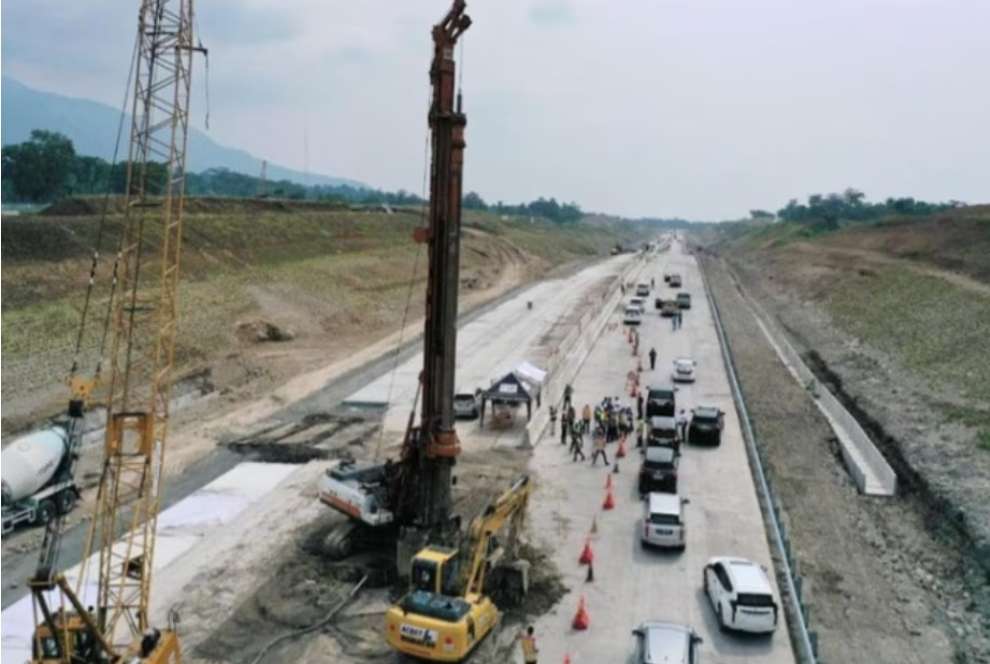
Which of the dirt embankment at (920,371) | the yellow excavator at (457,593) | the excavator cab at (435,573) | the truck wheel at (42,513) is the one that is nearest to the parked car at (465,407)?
the dirt embankment at (920,371)

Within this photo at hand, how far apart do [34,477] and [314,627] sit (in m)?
11.9

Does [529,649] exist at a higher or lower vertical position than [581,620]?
higher

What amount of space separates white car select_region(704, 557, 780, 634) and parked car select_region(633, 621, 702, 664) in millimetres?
1584

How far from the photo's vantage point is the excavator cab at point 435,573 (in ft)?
65.4

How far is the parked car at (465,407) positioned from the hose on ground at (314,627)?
1752cm

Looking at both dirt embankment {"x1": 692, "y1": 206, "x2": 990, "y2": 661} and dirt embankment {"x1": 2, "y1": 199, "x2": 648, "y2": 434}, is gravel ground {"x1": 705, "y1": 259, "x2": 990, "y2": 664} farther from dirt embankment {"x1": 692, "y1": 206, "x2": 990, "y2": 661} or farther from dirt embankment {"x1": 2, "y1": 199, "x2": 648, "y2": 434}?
dirt embankment {"x1": 2, "y1": 199, "x2": 648, "y2": 434}

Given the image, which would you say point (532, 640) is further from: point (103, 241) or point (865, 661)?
point (103, 241)

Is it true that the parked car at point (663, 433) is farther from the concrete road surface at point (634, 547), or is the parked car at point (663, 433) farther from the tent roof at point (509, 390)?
the tent roof at point (509, 390)

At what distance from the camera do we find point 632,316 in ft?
237

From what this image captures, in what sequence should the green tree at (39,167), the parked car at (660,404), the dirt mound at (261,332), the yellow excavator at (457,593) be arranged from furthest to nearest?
the green tree at (39,167) → the dirt mound at (261,332) → the parked car at (660,404) → the yellow excavator at (457,593)

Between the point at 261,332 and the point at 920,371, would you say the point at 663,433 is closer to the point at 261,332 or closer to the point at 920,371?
the point at 920,371

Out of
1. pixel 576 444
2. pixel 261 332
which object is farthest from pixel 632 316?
pixel 576 444

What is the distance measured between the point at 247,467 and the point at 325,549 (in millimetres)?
10345

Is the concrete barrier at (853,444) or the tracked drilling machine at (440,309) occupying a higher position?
the tracked drilling machine at (440,309)
